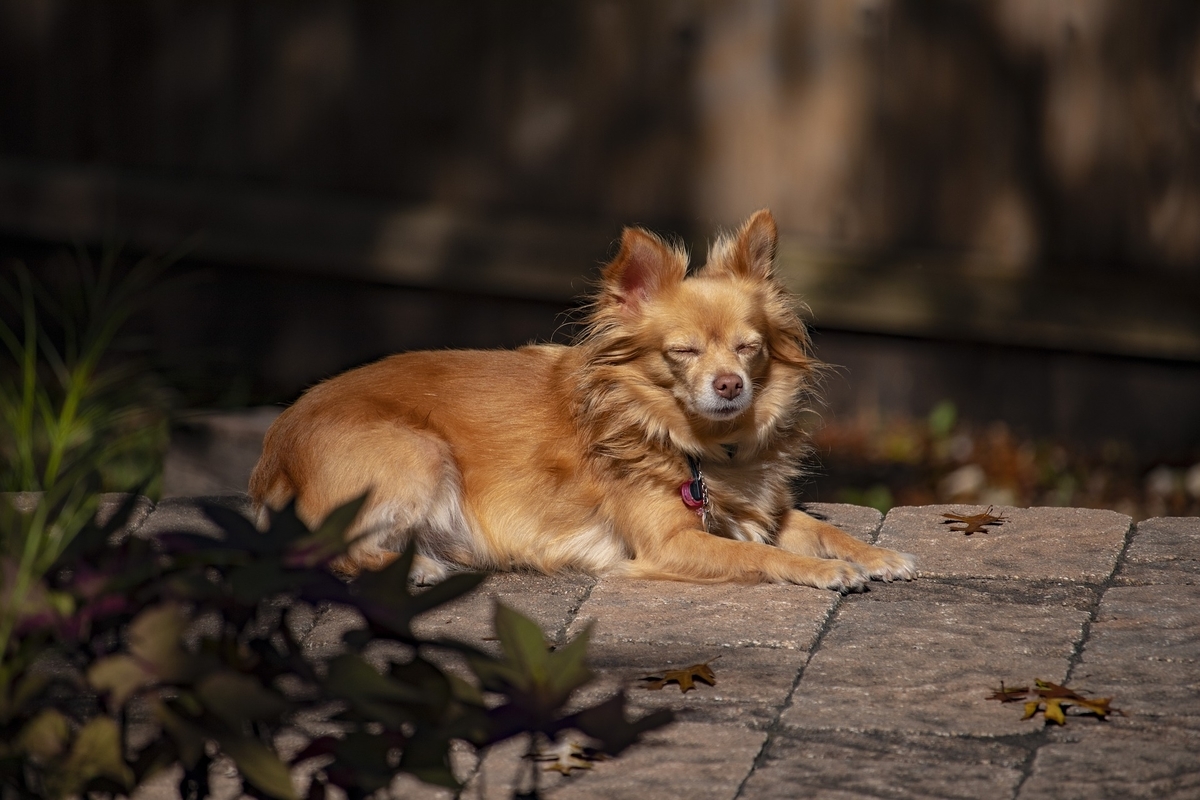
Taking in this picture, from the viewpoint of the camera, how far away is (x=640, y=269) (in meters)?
4.01

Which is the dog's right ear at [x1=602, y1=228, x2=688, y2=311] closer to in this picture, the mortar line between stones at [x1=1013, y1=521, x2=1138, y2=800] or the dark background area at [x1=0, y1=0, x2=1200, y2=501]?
the mortar line between stones at [x1=1013, y1=521, x2=1138, y2=800]

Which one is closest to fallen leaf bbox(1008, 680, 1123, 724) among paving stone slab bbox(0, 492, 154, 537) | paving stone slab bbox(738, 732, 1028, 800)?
paving stone slab bbox(738, 732, 1028, 800)

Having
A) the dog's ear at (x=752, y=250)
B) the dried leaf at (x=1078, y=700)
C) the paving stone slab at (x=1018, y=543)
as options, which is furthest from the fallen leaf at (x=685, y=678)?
the dog's ear at (x=752, y=250)

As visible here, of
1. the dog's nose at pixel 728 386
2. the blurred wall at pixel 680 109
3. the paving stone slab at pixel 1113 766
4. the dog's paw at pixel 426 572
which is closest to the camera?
the paving stone slab at pixel 1113 766

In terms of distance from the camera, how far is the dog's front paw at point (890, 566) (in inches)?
147

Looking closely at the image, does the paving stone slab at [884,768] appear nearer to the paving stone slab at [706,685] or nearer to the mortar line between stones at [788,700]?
the mortar line between stones at [788,700]

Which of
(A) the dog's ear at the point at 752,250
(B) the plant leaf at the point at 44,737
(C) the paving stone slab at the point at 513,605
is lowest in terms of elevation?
(C) the paving stone slab at the point at 513,605

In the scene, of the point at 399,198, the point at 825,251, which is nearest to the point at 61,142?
the point at 399,198

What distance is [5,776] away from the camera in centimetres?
173

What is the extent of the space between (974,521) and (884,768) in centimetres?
170

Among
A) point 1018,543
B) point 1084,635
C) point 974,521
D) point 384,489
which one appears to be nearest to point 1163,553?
point 1018,543

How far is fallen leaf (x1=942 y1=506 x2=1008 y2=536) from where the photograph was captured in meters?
4.09

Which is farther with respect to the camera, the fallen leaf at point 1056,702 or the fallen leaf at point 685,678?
the fallen leaf at point 685,678

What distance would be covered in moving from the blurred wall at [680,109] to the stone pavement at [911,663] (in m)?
1.93
